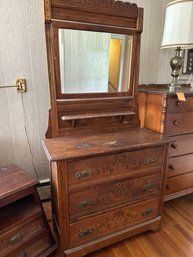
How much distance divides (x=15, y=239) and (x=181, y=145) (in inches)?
52.6

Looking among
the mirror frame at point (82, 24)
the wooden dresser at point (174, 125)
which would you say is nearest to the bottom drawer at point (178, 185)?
the wooden dresser at point (174, 125)

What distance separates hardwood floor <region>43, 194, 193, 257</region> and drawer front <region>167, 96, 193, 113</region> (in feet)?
3.09

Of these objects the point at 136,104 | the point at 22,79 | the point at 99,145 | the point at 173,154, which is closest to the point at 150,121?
the point at 136,104

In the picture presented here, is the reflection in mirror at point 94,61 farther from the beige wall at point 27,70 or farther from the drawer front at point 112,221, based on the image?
the drawer front at point 112,221

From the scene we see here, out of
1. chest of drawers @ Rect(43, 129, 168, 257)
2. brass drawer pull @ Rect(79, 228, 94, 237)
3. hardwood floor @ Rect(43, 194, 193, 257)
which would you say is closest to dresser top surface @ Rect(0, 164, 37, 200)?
chest of drawers @ Rect(43, 129, 168, 257)

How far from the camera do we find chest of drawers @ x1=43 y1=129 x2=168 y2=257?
1.07 m

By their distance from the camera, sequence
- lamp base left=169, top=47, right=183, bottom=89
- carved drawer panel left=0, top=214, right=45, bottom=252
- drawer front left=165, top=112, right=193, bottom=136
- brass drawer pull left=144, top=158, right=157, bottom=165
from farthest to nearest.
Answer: lamp base left=169, top=47, right=183, bottom=89 < drawer front left=165, top=112, right=193, bottom=136 < brass drawer pull left=144, top=158, right=157, bottom=165 < carved drawer panel left=0, top=214, right=45, bottom=252

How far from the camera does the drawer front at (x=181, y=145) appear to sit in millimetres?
1470

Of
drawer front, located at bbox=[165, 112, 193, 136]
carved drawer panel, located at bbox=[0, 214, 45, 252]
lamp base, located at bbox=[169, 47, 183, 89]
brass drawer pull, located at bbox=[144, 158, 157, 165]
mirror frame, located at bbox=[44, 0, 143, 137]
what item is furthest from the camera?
lamp base, located at bbox=[169, 47, 183, 89]

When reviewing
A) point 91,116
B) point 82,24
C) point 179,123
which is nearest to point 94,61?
point 82,24

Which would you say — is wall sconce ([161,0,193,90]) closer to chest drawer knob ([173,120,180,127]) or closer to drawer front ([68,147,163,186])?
chest drawer knob ([173,120,180,127])

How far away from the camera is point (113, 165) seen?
1159 millimetres

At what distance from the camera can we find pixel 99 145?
1166 millimetres

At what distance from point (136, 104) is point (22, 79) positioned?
3.03 feet
